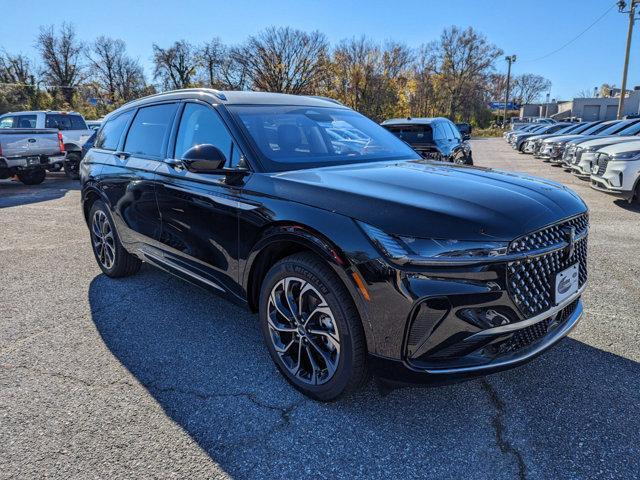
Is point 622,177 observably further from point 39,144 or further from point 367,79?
point 367,79

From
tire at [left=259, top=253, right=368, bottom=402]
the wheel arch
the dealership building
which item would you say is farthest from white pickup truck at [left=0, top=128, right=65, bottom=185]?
the dealership building

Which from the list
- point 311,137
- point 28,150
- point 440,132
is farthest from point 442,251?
point 28,150

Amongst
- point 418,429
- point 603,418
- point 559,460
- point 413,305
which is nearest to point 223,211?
point 413,305

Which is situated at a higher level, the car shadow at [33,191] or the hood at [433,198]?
the hood at [433,198]

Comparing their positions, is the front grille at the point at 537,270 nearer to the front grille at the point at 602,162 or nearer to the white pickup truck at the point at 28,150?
the front grille at the point at 602,162

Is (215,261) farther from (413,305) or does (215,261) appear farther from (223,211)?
(413,305)

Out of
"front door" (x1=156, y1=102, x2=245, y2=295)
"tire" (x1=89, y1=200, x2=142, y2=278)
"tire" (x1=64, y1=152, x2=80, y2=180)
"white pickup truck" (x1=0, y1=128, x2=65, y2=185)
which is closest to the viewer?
"front door" (x1=156, y1=102, x2=245, y2=295)

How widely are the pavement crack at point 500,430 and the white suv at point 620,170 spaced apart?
7464 millimetres

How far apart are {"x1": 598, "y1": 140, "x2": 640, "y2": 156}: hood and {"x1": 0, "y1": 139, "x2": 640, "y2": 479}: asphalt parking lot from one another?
6004 millimetres

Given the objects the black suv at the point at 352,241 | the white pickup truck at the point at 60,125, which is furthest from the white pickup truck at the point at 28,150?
the black suv at the point at 352,241

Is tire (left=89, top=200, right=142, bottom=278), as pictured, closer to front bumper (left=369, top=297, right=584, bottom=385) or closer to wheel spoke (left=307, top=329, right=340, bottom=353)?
wheel spoke (left=307, top=329, right=340, bottom=353)

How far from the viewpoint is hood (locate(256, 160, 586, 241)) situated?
83.0 inches

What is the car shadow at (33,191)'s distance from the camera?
10.7 meters

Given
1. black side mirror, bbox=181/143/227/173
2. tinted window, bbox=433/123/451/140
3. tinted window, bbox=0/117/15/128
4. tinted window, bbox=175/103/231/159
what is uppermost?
tinted window, bbox=0/117/15/128
